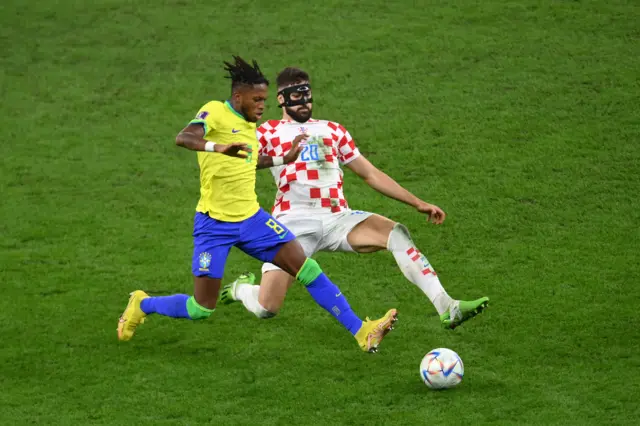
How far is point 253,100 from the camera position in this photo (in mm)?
8953

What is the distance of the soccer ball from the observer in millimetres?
8320

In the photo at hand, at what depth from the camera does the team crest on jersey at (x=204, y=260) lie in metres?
8.98

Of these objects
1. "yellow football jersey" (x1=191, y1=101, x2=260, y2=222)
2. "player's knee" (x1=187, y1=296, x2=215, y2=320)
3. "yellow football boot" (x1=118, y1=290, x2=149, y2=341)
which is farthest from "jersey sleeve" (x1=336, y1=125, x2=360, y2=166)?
"yellow football boot" (x1=118, y1=290, x2=149, y2=341)

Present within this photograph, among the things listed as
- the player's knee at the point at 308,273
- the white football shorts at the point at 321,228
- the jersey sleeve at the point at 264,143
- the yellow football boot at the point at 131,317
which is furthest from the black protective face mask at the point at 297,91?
the yellow football boot at the point at 131,317

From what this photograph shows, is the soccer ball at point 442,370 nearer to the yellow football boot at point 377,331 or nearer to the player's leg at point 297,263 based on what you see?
the yellow football boot at point 377,331

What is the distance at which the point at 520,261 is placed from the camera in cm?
1131

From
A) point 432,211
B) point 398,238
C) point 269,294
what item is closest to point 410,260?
point 398,238

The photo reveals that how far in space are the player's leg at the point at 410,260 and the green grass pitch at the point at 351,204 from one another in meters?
0.46

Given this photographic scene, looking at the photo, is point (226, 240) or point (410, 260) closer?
point (226, 240)

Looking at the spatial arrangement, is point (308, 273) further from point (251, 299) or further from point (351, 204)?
point (351, 204)

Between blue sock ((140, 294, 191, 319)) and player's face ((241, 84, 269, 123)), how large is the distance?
1557mm

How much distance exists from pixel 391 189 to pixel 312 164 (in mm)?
702

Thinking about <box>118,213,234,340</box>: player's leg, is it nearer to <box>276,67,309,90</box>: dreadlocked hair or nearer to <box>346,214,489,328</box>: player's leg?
<box>346,214,489,328</box>: player's leg

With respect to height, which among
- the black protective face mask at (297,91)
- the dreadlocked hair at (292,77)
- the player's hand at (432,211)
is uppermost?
the dreadlocked hair at (292,77)
